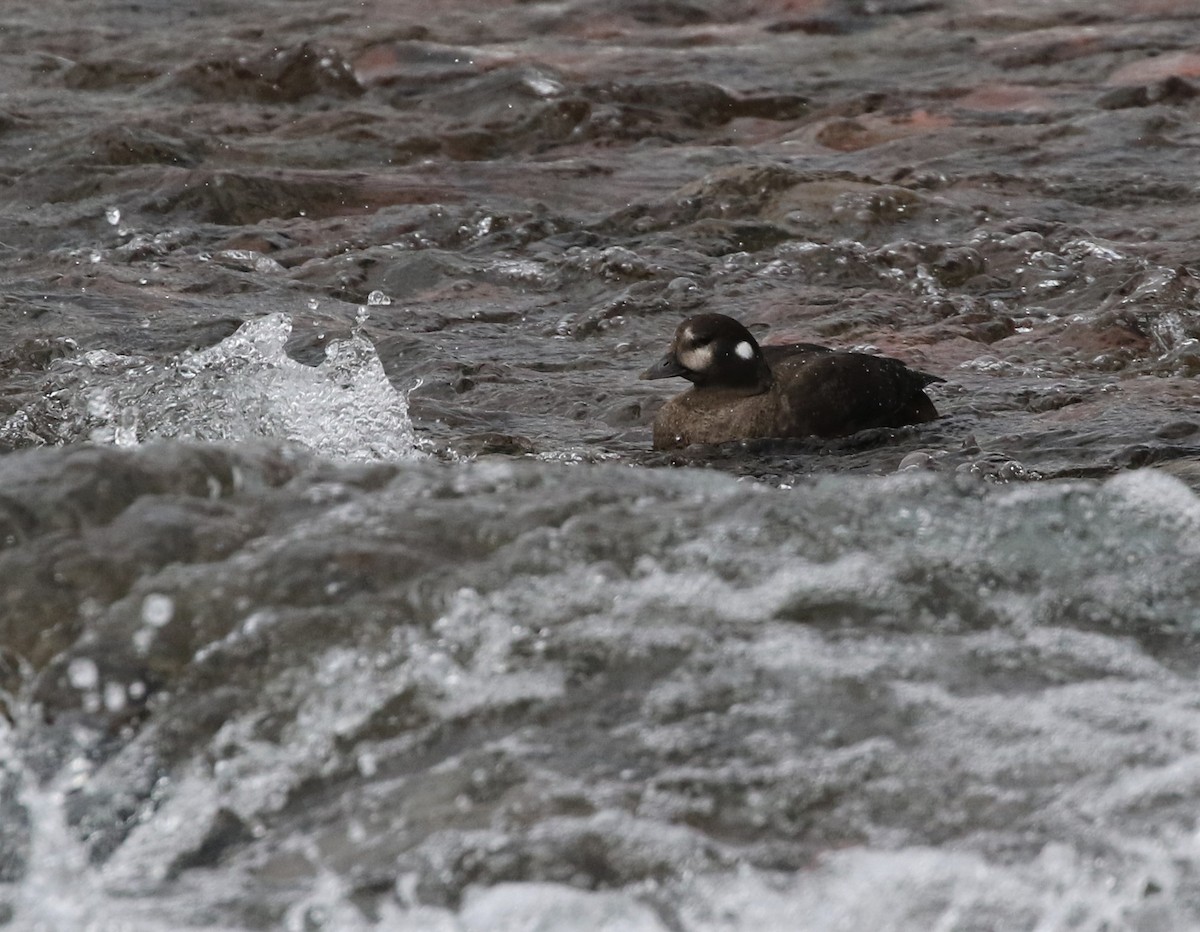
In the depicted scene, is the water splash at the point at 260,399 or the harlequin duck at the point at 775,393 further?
the harlequin duck at the point at 775,393

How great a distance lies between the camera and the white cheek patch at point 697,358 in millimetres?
5840

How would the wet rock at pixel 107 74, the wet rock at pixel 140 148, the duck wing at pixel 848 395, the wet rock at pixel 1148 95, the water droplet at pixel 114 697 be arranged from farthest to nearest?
the wet rock at pixel 107 74
the wet rock at pixel 1148 95
the wet rock at pixel 140 148
the duck wing at pixel 848 395
the water droplet at pixel 114 697

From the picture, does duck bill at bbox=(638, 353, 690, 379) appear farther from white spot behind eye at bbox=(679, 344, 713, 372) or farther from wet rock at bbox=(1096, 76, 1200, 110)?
wet rock at bbox=(1096, 76, 1200, 110)

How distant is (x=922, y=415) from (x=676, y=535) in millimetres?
2516

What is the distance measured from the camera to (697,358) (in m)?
5.92

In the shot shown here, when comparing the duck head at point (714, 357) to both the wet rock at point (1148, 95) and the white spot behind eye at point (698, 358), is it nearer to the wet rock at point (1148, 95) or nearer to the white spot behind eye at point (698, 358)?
the white spot behind eye at point (698, 358)

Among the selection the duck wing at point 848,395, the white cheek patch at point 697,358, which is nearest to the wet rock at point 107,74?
the white cheek patch at point 697,358

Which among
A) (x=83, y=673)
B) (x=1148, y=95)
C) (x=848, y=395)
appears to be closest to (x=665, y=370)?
(x=848, y=395)

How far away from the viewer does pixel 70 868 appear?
9.44ft

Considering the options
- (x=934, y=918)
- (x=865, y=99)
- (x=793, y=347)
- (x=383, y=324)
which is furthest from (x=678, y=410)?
(x=865, y=99)

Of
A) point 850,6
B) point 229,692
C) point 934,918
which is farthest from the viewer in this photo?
point 850,6

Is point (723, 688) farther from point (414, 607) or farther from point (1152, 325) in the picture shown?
point (1152, 325)

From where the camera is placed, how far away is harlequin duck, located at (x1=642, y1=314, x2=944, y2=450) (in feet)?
19.1

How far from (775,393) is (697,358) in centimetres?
26
